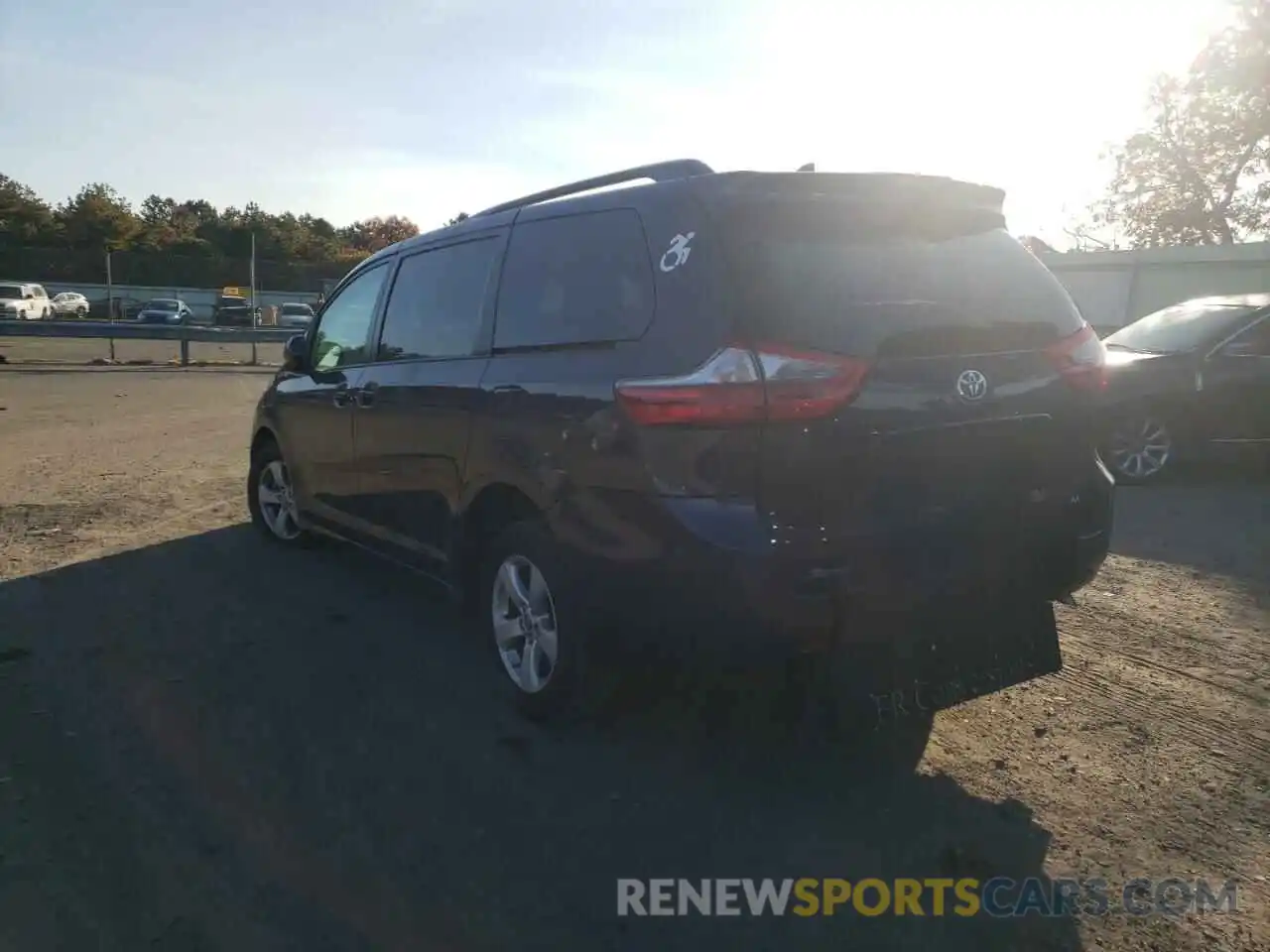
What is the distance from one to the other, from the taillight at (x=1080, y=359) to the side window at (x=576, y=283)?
141cm

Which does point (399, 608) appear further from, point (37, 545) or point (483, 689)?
point (37, 545)

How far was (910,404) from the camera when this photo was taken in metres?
3.14

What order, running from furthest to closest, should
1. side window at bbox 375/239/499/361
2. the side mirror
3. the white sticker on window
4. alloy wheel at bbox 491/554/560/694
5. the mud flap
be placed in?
the side mirror
side window at bbox 375/239/499/361
alloy wheel at bbox 491/554/560/694
the white sticker on window
the mud flap

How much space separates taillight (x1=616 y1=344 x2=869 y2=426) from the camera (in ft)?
9.88

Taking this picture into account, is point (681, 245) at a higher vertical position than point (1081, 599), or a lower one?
higher

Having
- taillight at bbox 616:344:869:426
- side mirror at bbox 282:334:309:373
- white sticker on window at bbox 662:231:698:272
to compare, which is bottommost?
side mirror at bbox 282:334:309:373

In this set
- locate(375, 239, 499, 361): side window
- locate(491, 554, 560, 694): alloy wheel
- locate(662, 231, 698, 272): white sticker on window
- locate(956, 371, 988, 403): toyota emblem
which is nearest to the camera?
locate(956, 371, 988, 403): toyota emblem

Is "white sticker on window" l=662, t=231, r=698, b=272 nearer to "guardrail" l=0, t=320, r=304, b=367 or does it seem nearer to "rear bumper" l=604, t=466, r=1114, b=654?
"rear bumper" l=604, t=466, r=1114, b=654

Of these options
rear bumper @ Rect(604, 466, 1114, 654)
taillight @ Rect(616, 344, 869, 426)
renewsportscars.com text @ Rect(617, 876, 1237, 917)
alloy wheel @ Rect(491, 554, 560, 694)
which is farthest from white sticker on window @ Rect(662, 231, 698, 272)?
renewsportscars.com text @ Rect(617, 876, 1237, 917)

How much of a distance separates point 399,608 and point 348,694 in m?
1.24

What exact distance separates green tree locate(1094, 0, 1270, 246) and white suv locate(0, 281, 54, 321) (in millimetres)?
44411

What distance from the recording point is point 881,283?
3.26 m

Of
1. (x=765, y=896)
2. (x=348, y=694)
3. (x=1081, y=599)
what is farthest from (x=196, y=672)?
(x=1081, y=599)

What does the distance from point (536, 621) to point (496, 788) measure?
67cm
